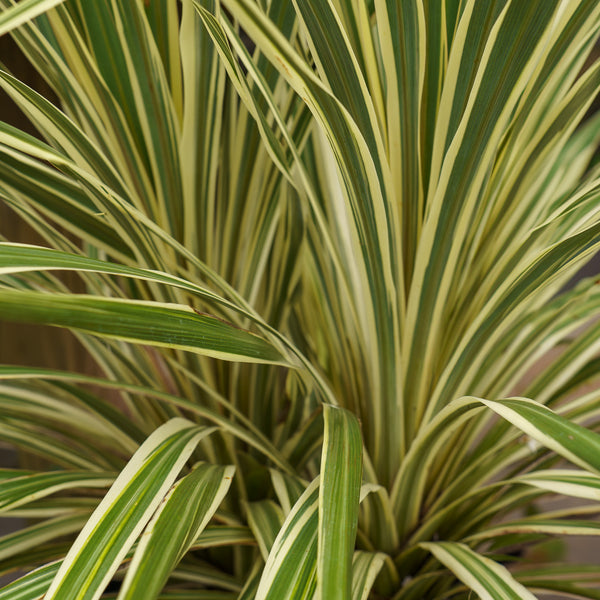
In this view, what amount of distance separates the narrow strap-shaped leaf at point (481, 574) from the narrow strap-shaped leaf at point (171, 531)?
0.61 feet

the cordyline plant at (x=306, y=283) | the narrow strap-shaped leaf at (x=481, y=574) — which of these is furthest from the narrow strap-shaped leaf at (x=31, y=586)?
the narrow strap-shaped leaf at (x=481, y=574)

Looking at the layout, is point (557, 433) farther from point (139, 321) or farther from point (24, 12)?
point (24, 12)

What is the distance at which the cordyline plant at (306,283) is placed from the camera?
36 cm

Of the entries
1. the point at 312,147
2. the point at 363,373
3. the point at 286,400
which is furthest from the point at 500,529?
the point at 312,147

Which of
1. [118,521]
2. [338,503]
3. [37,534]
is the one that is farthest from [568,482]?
[37,534]

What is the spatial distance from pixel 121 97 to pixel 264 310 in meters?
0.26

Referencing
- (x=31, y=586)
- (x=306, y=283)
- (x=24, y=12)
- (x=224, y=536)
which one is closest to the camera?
(x=24, y=12)

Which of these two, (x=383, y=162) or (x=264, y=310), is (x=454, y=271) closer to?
(x=383, y=162)

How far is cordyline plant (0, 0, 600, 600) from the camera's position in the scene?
36 cm

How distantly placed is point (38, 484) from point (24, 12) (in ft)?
1.14

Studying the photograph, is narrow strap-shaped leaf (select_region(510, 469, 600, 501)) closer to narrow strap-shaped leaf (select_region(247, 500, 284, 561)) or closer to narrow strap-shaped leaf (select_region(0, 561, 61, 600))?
narrow strap-shaped leaf (select_region(247, 500, 284, 561))

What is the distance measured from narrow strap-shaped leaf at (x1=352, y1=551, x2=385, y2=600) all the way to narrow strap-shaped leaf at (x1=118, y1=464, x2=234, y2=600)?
12 centimetres

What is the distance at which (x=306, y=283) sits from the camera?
27.4 inches

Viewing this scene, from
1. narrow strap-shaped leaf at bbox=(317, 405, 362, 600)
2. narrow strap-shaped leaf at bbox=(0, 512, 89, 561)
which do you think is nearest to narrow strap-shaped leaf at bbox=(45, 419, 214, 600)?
narrow strap-shaped leaf at bbox=(317, 405, 362, 600)
